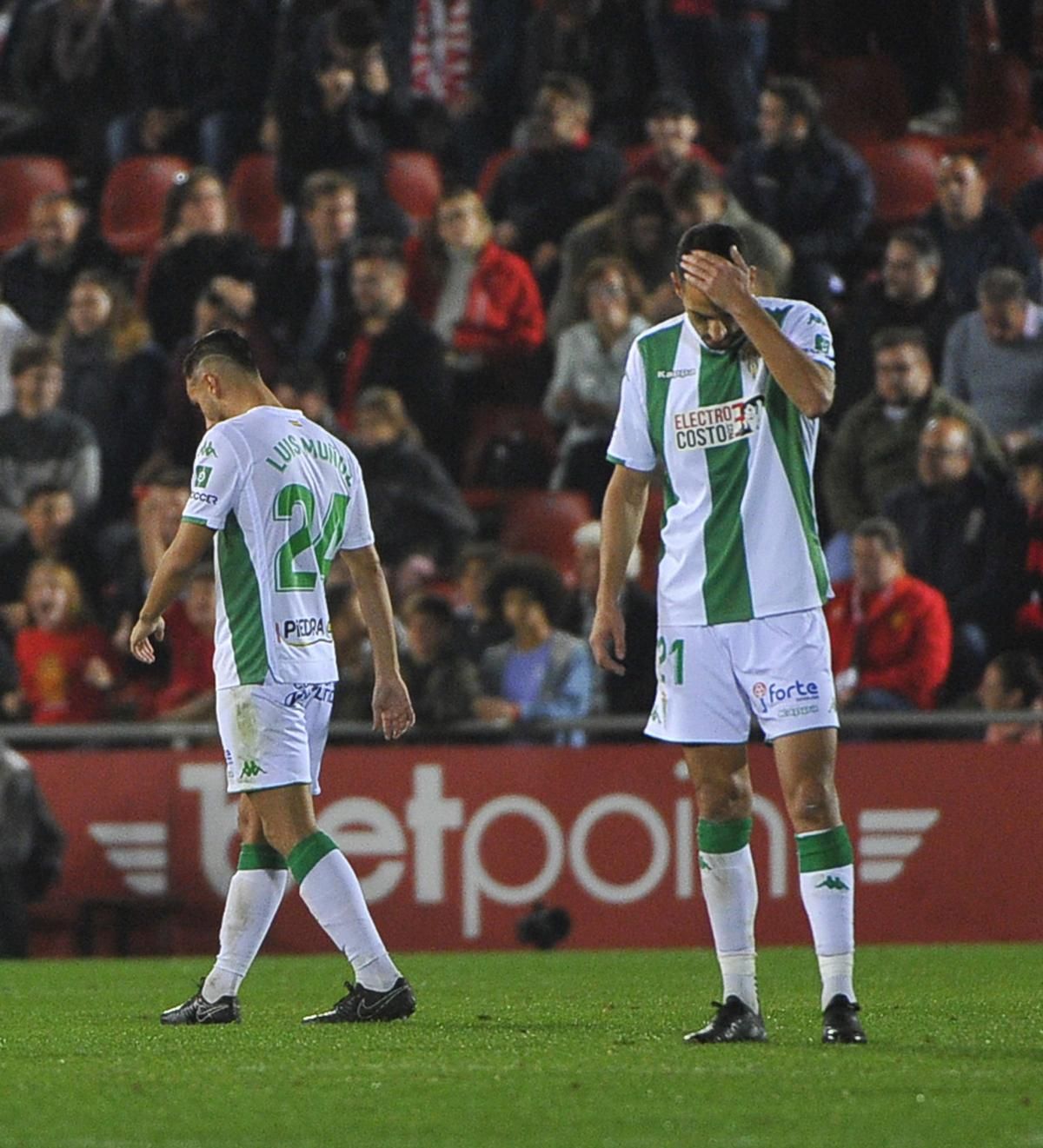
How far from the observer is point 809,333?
21.8 ft

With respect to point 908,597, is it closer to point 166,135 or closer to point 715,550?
point 715,550

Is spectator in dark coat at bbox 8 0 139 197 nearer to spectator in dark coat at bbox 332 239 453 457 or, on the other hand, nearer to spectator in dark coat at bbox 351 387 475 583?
spectator in dark coat at bbox 332 239 453 457

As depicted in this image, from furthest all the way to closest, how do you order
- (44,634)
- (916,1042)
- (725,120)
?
(725,120) → (44,634) → (916,1042)

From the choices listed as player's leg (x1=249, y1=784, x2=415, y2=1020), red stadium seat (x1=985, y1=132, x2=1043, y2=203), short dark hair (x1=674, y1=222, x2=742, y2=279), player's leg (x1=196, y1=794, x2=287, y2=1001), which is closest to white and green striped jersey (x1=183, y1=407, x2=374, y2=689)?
player's leg (x1=249, y1=784, x2=415, y2=1020)

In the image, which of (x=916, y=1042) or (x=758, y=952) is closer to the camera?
(x=916, y=1042)

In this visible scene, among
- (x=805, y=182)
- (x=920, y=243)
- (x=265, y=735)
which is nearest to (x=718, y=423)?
(x=265, y=735)

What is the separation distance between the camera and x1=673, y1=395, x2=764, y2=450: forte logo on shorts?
678 cm

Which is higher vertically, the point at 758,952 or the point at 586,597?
the point at 586,597

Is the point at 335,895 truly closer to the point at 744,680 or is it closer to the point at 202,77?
the point at 744,680

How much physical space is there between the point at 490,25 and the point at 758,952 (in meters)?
8.71

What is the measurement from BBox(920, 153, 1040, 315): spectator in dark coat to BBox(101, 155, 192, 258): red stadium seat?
6590 millimetres

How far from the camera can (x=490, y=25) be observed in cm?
1831

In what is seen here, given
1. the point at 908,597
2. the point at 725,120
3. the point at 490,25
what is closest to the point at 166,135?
the point at 490,25

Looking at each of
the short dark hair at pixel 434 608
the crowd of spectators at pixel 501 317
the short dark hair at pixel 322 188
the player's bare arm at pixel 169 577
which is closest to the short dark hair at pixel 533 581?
the crowd of spectators at pixel 501 317
